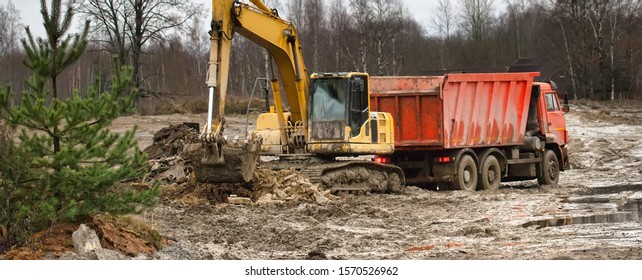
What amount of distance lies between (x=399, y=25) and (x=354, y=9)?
11.3 ft

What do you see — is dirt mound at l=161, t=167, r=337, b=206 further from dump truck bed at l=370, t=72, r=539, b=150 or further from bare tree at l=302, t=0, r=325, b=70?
bare tree at l=302, t=0, r=325, b=70

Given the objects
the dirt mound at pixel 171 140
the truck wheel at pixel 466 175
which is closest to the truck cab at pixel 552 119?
the truck wheel at pixel 466 175

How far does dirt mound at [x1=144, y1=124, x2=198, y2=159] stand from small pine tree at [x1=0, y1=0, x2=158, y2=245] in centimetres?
1210

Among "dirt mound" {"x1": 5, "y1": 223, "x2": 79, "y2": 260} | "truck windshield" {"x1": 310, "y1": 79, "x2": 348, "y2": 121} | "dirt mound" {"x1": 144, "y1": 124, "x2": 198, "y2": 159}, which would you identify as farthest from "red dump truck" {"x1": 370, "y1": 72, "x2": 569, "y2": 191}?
"dirt mound" {"x1": 5, "y1": 223, "x2": 79, "y2": 260}

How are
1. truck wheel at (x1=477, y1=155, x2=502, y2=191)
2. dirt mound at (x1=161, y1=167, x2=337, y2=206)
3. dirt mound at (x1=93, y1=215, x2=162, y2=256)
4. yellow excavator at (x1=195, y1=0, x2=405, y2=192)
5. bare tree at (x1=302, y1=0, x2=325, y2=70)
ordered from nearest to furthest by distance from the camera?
dirt mound at (x1=93, y1=215, x2=162, y2=256) → dirt mound at (x1=161, y1=167, x2=337, y2=206) → yellow excavator at (x1=195, y1=0, x2=405, y2=192) → truck wheel at (x1=477, y1=155, x2=502, y2=191) → bare tree at (x1=302, y1=0, x2=325, y2=70)

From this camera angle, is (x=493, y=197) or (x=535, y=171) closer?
(x=493, y=197)

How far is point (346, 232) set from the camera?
14820 millimetres

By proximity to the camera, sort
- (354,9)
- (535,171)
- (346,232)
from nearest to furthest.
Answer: (346,232)
(535,171)
(354,9)

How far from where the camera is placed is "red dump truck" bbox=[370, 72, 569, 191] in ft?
73.2

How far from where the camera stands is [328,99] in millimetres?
20469

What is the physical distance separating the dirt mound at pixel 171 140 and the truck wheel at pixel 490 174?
22.5 feet

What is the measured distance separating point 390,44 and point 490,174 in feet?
109

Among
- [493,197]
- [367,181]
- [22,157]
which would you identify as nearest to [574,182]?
[493,197]
